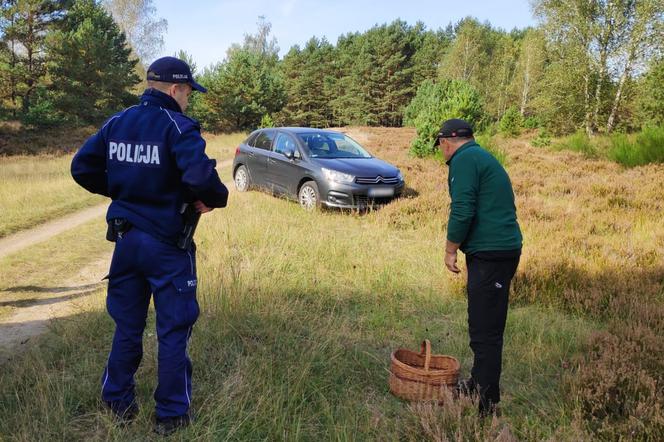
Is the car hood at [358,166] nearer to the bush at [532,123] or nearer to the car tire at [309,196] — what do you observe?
the car tire at [309,196]

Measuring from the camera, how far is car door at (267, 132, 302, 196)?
10023 millimetres

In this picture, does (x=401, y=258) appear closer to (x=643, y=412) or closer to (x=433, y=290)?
(x=433, y=290)

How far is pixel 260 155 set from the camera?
11.1 metres

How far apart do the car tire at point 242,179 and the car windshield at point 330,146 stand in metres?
1.93

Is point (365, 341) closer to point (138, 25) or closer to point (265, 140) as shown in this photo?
point (265, 140)

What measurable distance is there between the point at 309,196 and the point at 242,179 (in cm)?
286

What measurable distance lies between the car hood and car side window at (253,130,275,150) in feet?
5.89

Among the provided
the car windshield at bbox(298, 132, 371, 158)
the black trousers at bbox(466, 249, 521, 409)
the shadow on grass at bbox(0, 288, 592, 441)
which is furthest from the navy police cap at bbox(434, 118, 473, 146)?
the car windshield at bbox(298, 132, 371, 158)

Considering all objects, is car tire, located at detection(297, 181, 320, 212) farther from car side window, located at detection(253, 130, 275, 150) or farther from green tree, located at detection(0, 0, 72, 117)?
green tree, located at detection(0, 0, 72, 117)

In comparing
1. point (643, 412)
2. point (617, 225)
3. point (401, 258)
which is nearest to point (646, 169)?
point (617, 225)

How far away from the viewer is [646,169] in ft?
42.2

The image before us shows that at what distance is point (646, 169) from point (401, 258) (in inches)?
384

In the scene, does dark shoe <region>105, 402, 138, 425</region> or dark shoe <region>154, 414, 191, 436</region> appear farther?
dark shoe <region>105, 402, 138, 425</region>

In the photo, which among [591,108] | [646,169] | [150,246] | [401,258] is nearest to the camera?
[150,246]
